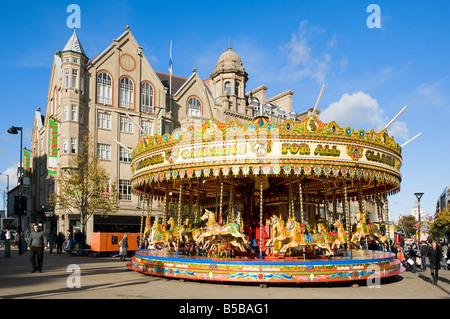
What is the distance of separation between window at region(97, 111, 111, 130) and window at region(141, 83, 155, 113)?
4347 mm

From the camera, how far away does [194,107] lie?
50.6m

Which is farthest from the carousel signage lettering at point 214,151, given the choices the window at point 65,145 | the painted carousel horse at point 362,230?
the window at point 65,145

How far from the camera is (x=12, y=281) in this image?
12.7 metres

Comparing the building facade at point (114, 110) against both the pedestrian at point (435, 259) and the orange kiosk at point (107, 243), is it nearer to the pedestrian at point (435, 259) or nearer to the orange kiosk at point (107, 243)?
the orange kiosk at point (107, 243)

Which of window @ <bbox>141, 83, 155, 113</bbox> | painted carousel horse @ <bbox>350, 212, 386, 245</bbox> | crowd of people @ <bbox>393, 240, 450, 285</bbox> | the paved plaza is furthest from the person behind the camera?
window @ <bbox>141, 83, 155, 113</bbox>

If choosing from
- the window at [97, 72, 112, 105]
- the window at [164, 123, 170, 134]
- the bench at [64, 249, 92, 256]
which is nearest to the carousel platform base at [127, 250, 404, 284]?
the bench at [64, 249, 92, 256]

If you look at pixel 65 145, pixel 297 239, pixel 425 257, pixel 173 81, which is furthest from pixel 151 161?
pixel 173 81

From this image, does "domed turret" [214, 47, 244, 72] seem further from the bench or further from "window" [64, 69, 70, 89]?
the bench

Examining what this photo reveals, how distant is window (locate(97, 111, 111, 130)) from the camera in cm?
4250

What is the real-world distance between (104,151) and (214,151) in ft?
104

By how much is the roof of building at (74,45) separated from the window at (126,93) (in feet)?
17.1
